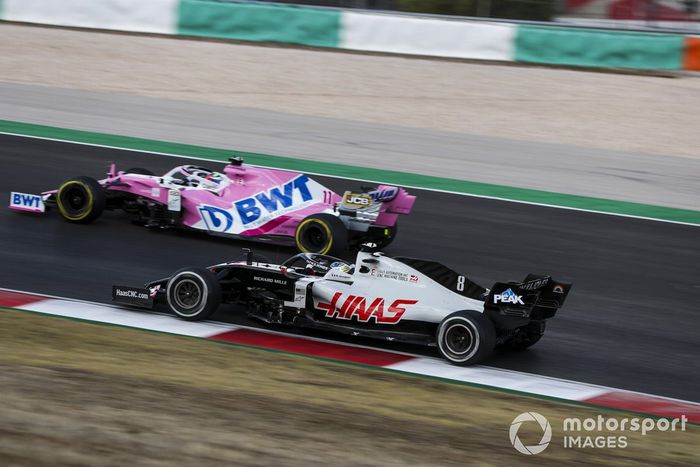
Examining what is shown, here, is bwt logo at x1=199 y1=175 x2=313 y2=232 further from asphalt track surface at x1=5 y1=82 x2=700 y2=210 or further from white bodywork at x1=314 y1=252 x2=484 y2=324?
asphalt track surface at x1=5 y1=82 x2=700 y2=210

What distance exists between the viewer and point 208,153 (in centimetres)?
1880

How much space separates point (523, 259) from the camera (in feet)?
A: 44.1

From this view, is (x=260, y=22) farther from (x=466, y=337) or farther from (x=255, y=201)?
(x=466, y=337)

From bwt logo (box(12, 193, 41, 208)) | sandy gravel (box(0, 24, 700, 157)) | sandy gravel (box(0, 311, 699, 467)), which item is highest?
sandy gravel (box(0, 24, 700, 157))

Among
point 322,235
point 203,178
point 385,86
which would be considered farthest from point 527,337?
point 385,86

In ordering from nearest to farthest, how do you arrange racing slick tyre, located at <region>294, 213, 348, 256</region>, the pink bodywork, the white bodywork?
1. the white bodywork
2. racing slick tyre, located at <region>294, 213, 348, 256</region>
3. the pink bodywork

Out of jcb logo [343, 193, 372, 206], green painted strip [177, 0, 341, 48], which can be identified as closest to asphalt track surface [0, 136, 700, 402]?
jcb logo [343, 193, 372, 206]

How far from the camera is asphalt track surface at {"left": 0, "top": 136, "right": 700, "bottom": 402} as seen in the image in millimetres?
10023

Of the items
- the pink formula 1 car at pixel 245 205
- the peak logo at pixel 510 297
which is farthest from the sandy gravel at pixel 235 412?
the pink formula 1 car at pixel 245 205

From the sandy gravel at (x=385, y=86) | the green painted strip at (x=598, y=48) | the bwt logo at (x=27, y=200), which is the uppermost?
the green painted strip at (x=598, y=48)

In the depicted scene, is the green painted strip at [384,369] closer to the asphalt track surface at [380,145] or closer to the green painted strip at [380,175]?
the green painted strip at [380,175]

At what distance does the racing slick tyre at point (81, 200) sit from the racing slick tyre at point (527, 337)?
242 inches

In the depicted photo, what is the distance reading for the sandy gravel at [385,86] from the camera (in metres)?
23.0

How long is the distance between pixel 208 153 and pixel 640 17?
1498 cm
